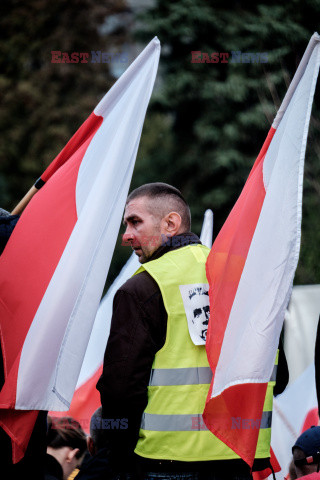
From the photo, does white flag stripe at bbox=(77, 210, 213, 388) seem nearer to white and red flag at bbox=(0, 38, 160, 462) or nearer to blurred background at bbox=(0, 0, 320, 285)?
white and red flag at bbox=(0, 38, 160, 462)

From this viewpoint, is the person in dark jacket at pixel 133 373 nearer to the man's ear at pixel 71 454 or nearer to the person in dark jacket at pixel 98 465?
the person in dark jacket at pixel 98 465

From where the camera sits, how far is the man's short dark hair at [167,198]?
3.56 metres

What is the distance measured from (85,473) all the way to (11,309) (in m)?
0.89

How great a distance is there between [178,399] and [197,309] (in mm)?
403

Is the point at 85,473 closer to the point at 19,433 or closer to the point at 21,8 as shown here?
the point at 19,433

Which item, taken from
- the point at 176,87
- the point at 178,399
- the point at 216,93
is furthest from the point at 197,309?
the point at 176,87

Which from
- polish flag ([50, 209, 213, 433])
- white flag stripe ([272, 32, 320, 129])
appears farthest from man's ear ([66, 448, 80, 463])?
white flag stripe ([272, 32, 320, 129])

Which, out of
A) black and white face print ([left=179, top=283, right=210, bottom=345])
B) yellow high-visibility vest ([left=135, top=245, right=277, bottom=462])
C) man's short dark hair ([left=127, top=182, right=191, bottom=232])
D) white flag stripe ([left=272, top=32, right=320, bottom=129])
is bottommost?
yellow high-visibility vest ([left=135, top=245, right=277, bottom=462])

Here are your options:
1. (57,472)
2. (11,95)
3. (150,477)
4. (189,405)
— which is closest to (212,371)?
(189,405)

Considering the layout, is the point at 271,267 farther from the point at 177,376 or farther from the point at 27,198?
the point at 27,198

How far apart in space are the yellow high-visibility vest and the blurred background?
8868 millimetres

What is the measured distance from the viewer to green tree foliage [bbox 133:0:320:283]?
14688 millimetres

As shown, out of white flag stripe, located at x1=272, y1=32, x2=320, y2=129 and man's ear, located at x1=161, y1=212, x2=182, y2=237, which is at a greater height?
white flag stripe, located at x1=272, y1=32, x2=320, y2=129

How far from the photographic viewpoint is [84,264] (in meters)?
3.47
